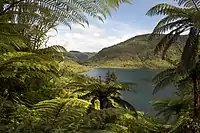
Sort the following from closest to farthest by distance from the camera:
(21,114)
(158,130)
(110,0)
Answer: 1. (110,0)
2. (21,114)
3. (158,130)

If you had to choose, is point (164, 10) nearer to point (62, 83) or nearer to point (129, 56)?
point (62, 83)

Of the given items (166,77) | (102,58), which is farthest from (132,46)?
(166,77)

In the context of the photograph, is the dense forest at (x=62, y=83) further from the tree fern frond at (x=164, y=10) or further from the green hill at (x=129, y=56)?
the green hill at (x=129, y=56)

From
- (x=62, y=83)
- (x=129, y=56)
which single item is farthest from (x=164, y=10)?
(x=129, y=56)

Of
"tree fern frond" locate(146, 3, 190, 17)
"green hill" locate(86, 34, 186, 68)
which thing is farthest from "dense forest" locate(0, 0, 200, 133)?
"green hill" locate(86, 34, 186, 68)

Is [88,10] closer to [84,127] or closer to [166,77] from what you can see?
[84,127]

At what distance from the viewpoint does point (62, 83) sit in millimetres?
6797

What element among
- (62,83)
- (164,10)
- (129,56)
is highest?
(129,56)

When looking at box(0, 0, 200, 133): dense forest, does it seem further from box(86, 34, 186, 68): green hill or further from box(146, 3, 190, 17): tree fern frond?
box(86, 34, 186, 68): green hill

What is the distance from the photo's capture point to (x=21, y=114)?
3.45 m

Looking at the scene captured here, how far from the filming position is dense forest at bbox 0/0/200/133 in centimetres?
250

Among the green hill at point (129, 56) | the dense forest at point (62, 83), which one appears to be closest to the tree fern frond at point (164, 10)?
the dense forest at point (62, 83)

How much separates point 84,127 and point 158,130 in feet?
10.8

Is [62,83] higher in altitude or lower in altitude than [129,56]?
lower
